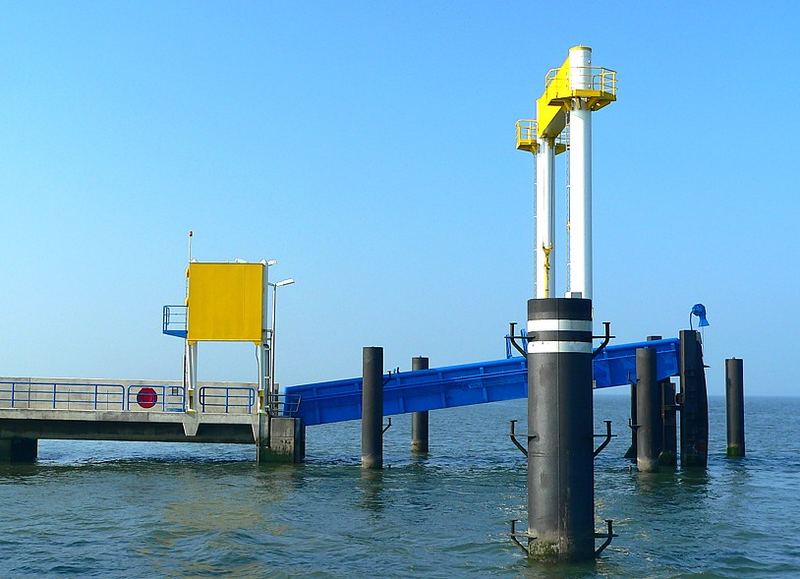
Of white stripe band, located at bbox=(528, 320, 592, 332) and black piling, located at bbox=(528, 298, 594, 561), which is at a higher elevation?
white stripe band, located at bbox=(528, 320, 592, 332)

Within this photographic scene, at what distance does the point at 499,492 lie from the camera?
85.2ft

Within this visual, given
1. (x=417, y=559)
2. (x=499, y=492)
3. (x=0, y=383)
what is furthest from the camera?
(x=0, y=383)

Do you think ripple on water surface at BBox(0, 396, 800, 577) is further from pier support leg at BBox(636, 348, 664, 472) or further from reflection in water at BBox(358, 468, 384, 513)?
pier support leg at BBox(636, 348, 664, 472)

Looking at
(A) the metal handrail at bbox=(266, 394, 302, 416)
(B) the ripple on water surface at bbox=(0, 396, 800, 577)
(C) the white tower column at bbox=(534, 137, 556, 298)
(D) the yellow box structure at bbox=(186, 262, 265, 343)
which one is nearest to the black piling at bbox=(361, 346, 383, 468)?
(B) the ripple on water surface at bbox=(0, 396, 800, 577)

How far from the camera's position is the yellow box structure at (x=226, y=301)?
100ft

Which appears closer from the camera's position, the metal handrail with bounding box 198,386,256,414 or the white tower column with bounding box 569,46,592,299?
the white tower column with bounding box 569,46,592,299

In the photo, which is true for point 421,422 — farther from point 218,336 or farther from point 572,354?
point 572,354

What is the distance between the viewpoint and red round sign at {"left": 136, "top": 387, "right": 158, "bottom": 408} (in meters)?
32.1

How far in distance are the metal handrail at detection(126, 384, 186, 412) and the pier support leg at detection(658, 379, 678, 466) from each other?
16.0 meters

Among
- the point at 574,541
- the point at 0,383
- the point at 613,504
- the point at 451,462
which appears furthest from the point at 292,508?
the point at 0,383

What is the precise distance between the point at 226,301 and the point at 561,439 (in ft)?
60.3

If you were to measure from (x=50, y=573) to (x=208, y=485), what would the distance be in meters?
10.4

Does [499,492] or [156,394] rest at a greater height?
[156,394]

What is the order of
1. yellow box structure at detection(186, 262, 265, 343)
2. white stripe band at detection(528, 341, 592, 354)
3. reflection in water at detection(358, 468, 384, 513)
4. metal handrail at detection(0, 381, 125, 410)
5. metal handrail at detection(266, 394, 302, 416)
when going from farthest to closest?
1. metal handrail at detection(0, 381, 125, 410)
2. metal handrail at detection(266, 394, 302, 416)
3. yellow box structure at detection(186, 262, 265, 343)
4. reflection in water at detection(358, 468, 384, 513)
5. white stripe band at detection(528, 341, 592, 354)
